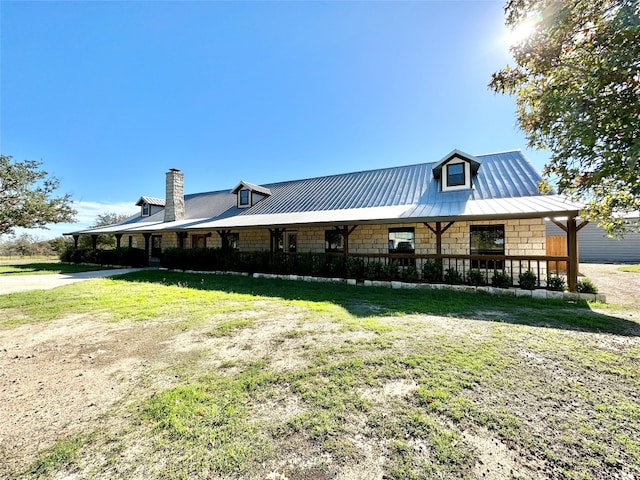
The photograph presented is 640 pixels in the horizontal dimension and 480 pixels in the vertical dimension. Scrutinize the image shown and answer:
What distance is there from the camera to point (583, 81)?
418 centimetres

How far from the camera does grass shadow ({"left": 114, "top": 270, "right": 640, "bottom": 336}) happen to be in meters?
5.19

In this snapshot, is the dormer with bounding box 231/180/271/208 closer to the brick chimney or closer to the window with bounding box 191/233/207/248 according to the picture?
the window with bounding box 191/233/207/248

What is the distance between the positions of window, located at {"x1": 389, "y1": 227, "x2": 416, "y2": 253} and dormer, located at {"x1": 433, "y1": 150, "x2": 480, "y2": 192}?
259 centimetres

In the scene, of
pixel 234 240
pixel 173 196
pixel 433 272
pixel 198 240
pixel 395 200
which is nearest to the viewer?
pixel 433 272

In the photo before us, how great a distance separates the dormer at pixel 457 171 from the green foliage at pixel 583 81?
20.2ft

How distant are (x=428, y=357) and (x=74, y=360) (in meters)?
4.88

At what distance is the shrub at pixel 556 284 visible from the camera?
7.52 m

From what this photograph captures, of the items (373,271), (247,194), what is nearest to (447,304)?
(373,271)

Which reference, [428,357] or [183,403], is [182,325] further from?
[428,357]

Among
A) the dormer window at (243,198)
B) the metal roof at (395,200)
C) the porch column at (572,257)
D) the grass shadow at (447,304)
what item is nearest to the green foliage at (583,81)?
the porch column at (572,257)

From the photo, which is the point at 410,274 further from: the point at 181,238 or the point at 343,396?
the point at 181,238

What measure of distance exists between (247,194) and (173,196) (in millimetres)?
5366

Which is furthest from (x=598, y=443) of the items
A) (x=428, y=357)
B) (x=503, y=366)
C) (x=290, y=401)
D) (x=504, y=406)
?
(x=290, y=401)

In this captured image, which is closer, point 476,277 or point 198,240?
point 476,277
